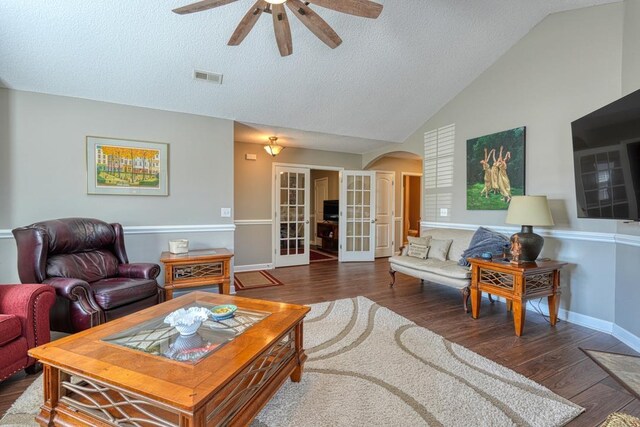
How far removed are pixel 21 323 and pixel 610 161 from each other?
427 centimetres

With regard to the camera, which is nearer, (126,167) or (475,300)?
(475,300)

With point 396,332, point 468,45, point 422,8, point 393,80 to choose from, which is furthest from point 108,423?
point 468,45

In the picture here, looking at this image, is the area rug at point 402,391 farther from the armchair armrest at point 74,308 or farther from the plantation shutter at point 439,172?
the plantation shutter at point 439,172

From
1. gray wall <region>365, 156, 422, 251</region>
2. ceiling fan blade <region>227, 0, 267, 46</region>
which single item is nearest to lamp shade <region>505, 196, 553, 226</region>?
ceiling fan blade <region>227, 0, 267, 46</region>

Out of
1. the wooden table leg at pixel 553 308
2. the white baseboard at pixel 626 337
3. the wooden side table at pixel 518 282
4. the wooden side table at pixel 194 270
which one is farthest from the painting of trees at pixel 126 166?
the white baseboard at pixel 626 337

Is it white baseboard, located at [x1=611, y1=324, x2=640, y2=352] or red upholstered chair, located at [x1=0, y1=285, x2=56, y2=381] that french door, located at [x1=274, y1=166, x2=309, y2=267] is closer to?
red upholstered chair, located at [x1=0, y1=285, x2=56, y2=381]

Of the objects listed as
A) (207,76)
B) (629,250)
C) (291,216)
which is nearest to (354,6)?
(207,76)

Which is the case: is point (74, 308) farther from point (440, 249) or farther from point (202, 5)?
point (440, 249)

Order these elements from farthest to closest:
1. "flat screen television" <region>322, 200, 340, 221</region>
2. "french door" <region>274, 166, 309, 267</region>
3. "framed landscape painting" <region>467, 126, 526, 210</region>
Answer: "flat screen television" <region>322, 200, 340, 221</region>
"french door" <region>274, 166, 309, 267</region>
"framed landscape painting" <region>467, 126, 526, 210</region>

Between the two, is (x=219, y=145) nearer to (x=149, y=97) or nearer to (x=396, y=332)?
(x=149, y=97)

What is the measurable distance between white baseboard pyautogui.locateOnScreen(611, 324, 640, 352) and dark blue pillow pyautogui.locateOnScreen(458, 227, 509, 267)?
112cm

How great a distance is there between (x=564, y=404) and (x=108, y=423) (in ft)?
7.88

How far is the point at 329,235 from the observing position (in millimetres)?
7781

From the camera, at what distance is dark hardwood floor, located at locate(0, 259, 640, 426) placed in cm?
185
